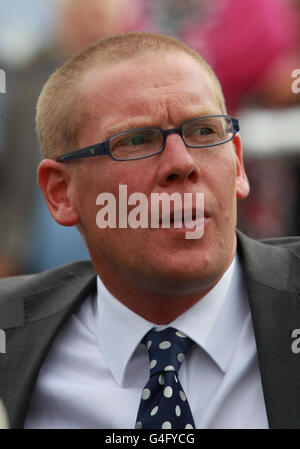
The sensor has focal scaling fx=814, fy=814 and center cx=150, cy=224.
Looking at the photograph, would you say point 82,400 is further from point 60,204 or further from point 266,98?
point 266,98

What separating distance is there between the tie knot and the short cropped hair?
0.78 m

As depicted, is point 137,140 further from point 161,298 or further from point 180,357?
point 180,357

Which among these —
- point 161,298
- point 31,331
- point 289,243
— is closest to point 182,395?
point 161,298

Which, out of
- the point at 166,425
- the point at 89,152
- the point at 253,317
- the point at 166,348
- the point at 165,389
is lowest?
the point at 166,425

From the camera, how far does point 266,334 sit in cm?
273

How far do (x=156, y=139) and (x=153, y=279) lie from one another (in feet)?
1.60

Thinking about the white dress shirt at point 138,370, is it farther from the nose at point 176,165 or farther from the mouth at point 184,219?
the nose at point 176,165

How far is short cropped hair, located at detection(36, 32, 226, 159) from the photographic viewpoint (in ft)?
9.93

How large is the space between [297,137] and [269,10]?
76cm

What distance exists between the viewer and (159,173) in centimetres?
275

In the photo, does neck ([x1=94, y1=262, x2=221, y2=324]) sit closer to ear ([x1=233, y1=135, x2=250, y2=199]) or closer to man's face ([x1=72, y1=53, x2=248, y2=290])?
man's face ([x1=72, y1=53, x2=248, y2=290])

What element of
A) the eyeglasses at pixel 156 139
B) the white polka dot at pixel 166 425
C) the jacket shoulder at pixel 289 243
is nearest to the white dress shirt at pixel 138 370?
the white polka dot at pixel 166 425

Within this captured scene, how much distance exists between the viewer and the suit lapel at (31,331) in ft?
9.57

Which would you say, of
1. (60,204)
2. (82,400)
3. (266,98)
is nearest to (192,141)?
(60,204)
